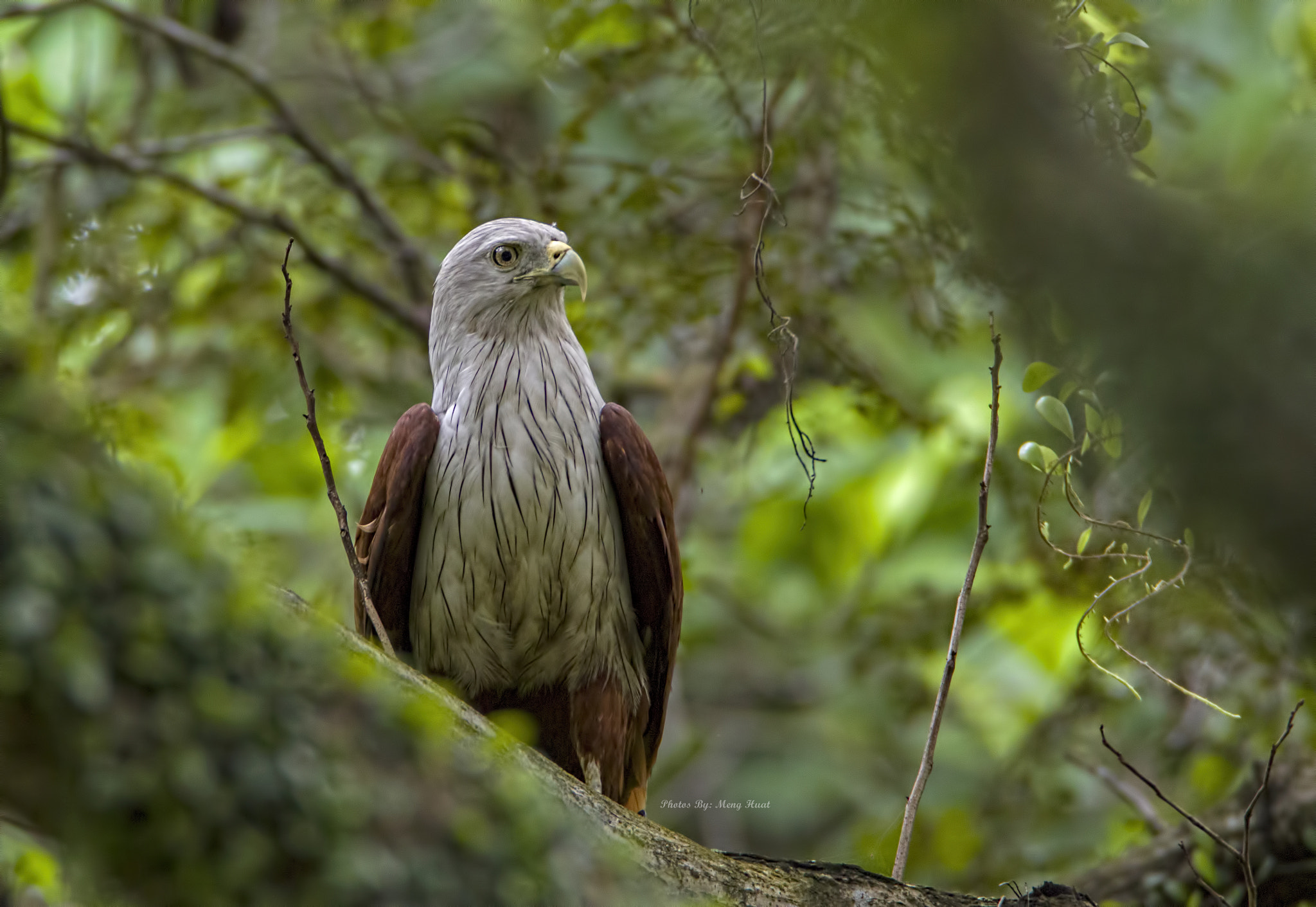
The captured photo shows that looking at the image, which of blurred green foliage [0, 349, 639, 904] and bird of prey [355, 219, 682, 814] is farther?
bird of prey [355, 219, 682, 814]

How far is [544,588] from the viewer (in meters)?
3.66

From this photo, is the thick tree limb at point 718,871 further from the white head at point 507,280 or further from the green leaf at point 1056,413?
the white head at point 507,280

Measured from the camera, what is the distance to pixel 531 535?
3.62m

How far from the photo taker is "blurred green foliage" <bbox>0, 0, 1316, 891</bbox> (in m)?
5.02

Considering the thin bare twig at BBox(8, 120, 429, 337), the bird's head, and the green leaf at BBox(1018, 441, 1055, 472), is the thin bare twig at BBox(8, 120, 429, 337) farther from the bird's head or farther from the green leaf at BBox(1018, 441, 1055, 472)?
the green leaf at BBox(1018, 441, 1055, 472)

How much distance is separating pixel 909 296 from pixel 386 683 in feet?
13.3

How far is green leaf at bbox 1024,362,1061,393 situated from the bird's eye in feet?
6.26

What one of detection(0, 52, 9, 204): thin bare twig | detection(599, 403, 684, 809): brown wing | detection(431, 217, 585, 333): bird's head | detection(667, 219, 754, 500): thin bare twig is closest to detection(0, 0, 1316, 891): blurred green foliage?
detection(667, 219, 754, 500): thin bare twig

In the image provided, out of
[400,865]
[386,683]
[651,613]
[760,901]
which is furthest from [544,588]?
[400,865]

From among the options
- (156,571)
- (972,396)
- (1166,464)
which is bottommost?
(156,571)

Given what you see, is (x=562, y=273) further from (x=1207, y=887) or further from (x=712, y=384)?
(x=1207, y=887)

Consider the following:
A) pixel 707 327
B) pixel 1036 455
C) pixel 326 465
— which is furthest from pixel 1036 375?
pixel 707 327

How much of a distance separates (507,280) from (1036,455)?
6.12 feet

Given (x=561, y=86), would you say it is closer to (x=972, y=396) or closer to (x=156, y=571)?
(x=972, y=396)
